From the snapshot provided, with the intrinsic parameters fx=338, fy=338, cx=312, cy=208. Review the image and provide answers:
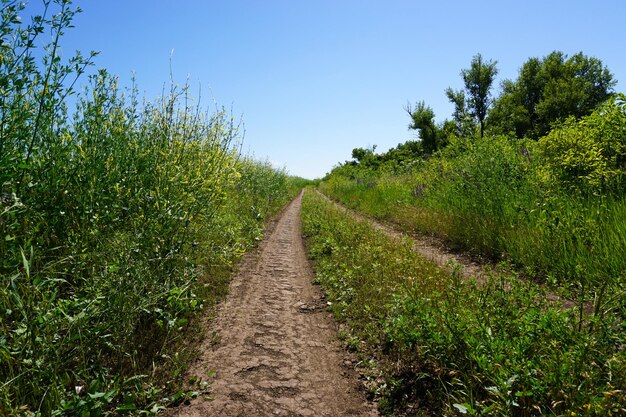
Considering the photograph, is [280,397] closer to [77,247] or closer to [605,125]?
[77,247]

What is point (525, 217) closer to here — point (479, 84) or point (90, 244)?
point (90, 244)

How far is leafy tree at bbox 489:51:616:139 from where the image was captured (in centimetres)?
3784

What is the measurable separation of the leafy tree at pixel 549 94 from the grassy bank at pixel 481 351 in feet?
133

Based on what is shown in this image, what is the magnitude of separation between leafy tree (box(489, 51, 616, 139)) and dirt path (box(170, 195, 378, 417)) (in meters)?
40.5

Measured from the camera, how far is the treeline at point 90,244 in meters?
2.35

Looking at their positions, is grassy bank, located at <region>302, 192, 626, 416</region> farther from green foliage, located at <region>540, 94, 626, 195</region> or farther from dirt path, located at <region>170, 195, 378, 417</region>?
green foliage, located at <region>540, 94, 626, 195</region>

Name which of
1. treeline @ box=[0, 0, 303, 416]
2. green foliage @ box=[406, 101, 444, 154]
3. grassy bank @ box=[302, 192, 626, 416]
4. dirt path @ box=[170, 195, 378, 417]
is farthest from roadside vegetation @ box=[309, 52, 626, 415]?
green foliage @ box=[406, 101, 444, 154]

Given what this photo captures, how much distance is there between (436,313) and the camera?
3.45m

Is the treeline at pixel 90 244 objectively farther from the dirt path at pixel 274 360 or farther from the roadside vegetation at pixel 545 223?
the roadside vegetation at pixel 545 223

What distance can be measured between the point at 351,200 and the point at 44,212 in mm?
18627

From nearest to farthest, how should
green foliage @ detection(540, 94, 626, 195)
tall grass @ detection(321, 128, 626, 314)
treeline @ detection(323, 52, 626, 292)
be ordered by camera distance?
1. tall grass @ detection(321, 128, 626, 314)
2. treeline @ detection(323, 52, 626, 292)
3. green foliage @ detection(540, 94, 626, 195)

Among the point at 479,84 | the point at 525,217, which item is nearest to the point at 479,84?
the point at 479,84

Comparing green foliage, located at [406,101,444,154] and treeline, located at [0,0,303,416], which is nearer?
treeline, located at [0,0,303,416]

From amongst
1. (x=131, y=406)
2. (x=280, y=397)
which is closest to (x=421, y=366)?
(x=280, y=397)
